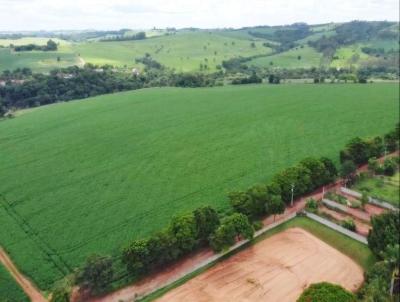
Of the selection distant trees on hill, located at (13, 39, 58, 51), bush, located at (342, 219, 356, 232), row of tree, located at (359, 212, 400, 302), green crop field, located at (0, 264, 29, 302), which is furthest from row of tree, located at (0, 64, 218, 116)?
row of tree, located at (359, 212, 400, 302)

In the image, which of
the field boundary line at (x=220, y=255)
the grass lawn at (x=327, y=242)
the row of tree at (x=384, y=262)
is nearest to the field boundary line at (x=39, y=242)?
the field boundary line at (x=220, y=255)

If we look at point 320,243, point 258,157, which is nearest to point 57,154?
point 258,157

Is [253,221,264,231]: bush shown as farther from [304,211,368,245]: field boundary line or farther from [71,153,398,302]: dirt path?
[304,211,368,245]: field boundary line

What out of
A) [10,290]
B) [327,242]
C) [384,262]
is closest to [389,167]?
[327,242]

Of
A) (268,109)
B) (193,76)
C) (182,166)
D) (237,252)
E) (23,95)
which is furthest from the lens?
(193,76)

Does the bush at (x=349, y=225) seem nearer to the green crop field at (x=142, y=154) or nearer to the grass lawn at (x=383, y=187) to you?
the grass lawn at (x=383, y=187)

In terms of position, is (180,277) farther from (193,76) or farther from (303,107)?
(193,76)
